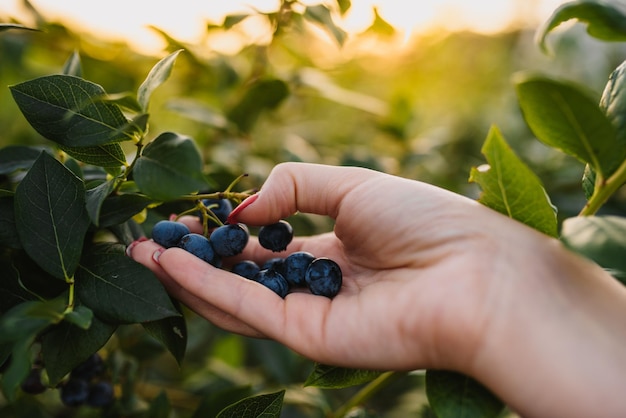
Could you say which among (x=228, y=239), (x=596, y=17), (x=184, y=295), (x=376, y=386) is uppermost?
Answer: (x=596, y=17)

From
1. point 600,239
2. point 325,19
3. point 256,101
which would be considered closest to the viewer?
point 600,239

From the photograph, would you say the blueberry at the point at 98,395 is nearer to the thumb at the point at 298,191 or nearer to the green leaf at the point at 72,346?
the green leaf at the point at 72,346

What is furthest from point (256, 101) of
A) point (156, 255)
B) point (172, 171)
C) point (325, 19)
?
point (172, 171)

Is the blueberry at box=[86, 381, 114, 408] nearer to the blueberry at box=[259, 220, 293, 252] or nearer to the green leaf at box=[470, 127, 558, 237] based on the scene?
the blueberry at box=[259, 220, 293, 252]

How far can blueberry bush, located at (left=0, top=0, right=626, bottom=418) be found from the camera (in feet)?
2.65

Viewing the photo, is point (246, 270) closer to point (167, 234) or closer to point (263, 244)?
point (263, 244)

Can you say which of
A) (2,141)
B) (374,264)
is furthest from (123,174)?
(2,141)

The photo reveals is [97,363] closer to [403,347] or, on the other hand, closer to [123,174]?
[123,174]

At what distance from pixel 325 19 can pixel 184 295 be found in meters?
0.86

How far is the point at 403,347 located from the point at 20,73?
4.99 ft

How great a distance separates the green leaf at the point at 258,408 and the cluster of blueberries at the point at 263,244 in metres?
0.20

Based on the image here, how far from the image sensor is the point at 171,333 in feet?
3.08

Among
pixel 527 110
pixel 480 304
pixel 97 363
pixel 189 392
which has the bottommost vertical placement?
pixel 189 392

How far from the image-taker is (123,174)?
0.89 metres
